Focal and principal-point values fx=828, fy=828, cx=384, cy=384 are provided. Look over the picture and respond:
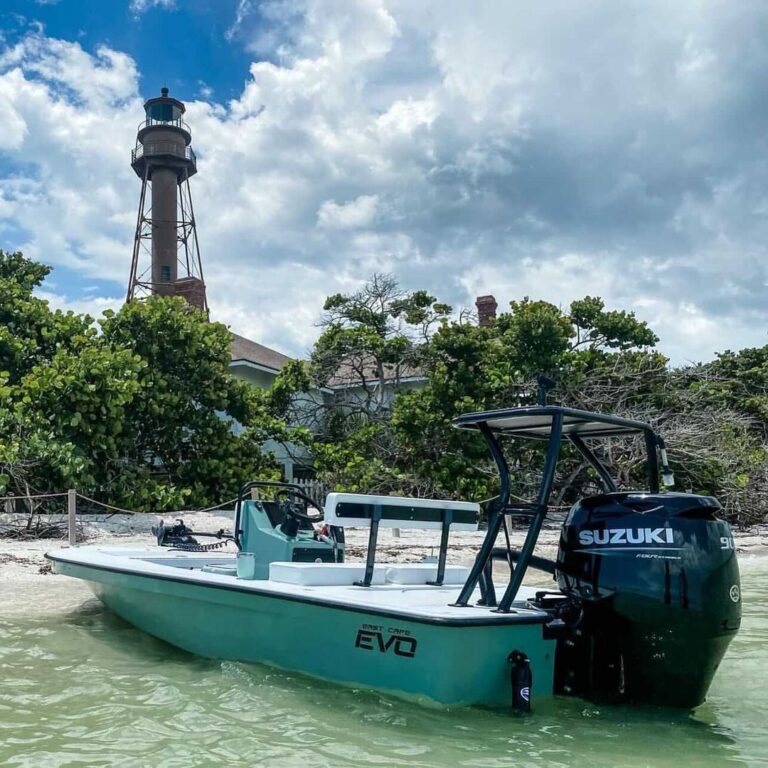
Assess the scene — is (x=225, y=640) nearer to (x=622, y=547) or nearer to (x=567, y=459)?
(x=622, y=547)

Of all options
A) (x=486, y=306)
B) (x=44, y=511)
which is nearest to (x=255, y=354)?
(x=486, y=306)

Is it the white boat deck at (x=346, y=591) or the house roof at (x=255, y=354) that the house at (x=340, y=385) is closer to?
the house roof at (x=255, y=354)

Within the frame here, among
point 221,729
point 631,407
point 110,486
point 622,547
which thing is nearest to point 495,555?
point 622,547

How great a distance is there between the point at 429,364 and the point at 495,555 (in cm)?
1503

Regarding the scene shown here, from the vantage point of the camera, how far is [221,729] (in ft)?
14.9

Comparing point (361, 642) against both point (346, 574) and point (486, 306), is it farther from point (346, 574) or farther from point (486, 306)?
point (486, 306)

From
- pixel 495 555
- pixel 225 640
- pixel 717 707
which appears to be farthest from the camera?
pixel 225 640

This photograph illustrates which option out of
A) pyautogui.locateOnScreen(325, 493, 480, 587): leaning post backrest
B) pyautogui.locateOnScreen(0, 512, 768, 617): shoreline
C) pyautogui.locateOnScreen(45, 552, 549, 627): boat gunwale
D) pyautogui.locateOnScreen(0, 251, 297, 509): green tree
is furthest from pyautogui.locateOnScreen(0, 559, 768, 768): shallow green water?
pyautogui.locateOnScreen(0, 251, 297, 509): green tree

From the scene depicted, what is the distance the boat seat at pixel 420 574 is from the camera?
6293mm

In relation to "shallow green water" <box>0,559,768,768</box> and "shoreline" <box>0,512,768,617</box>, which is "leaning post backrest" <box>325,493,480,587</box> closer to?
"shallow green water" <box>0,559,768,768</box>

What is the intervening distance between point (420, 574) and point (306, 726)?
2.01 metres

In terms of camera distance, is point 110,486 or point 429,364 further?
point 429,364

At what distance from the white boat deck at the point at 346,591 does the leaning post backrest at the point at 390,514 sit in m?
0.30

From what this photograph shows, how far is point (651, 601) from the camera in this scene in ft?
14.4
